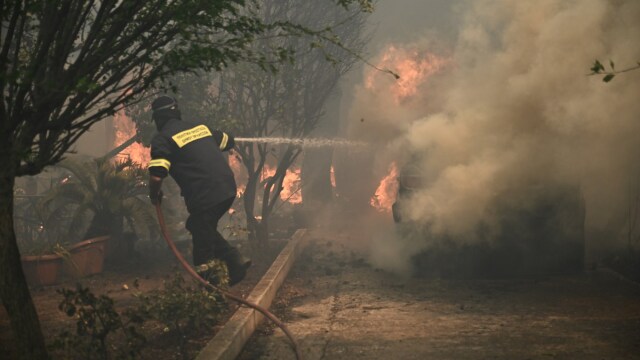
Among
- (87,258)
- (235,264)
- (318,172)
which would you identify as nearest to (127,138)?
(318,172)

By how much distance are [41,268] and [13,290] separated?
15.9 ft

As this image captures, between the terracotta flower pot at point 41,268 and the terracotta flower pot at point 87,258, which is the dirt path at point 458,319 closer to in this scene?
the terracotta flower pot at point 87,258

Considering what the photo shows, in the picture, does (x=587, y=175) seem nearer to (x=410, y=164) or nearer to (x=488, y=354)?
(x=410, y=164)

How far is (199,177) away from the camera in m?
7.21

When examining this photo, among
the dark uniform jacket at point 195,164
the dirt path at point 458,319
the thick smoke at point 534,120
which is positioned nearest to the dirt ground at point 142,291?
the dirt path at point 458,319

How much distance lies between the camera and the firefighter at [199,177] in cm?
714

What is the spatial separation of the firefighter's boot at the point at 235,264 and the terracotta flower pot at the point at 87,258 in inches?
108

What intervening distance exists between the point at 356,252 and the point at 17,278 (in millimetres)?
8147

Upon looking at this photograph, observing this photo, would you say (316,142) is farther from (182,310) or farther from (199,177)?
(182,310)

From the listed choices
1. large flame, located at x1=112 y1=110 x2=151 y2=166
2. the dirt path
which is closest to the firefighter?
the dirt path

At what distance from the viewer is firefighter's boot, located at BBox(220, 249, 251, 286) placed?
7352mm

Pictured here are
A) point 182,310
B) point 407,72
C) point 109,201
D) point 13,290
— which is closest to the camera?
point 13,290

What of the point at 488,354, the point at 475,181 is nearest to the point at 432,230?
the point at 475,181

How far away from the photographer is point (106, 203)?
32.7 ft
